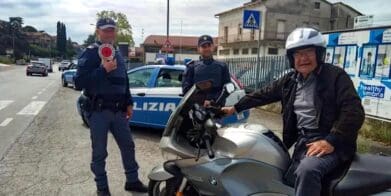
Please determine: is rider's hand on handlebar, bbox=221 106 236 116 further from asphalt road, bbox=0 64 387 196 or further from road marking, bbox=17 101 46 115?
road marking, bbox=17 101 46 115

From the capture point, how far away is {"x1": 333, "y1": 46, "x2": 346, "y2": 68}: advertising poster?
9.18 m

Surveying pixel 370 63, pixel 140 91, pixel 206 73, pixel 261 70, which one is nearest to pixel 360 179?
pixel 206 73

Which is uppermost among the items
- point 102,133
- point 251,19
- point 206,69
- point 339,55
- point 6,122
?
point 251,19

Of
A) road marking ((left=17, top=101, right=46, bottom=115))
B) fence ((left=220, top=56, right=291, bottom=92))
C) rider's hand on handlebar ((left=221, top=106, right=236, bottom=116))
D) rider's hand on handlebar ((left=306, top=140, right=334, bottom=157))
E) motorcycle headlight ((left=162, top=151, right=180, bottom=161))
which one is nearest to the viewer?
rider's hand on handlebar ((left=306, top=140, right=334, bottom=157))

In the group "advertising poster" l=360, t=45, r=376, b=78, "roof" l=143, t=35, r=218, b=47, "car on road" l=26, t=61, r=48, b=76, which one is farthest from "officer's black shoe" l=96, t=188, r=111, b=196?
"roof" l=143, t=35, r=218, b=47

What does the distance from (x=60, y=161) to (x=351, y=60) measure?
6.16 m

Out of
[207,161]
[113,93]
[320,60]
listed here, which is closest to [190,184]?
[207,161]

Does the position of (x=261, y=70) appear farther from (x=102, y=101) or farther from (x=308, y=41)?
(x=308, y=41)

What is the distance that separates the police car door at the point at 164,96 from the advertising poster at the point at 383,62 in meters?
3.84

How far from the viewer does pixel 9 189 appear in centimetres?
491

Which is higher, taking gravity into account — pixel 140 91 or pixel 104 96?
pixel 104 96

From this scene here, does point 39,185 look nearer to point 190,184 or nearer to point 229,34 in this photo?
point 190,184

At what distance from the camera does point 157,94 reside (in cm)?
814

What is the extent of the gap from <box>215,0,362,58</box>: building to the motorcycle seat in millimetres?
55216
